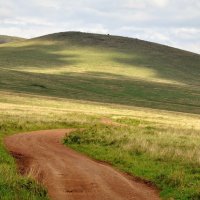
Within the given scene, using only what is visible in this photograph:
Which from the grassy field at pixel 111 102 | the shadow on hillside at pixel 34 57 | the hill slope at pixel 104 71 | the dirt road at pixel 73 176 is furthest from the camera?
the shadow on hillside at pixel 34 57

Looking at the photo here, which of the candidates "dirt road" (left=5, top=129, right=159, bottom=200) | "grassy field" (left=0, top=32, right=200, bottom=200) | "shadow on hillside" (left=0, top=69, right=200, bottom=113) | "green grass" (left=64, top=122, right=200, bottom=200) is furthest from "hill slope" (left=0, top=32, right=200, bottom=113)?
"dirt road" (left=5, top=129, right=159, bottom=200)

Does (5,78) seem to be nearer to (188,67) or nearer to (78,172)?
(188,67)

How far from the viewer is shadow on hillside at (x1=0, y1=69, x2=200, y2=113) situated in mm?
93500

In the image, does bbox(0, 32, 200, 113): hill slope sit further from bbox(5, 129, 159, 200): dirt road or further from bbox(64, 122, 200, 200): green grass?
bbox(5, 129, 159, 200): dirt road

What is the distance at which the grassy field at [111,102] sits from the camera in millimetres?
20547

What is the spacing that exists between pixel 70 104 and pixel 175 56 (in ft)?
339

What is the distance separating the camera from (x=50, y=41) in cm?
18762

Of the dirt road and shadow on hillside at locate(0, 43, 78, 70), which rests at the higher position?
shadow on hillside at locate(0, 43, 78, 70)

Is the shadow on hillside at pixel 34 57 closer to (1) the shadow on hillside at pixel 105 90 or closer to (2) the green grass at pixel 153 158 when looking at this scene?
(1) the shadow on hillside at pixel 105 90

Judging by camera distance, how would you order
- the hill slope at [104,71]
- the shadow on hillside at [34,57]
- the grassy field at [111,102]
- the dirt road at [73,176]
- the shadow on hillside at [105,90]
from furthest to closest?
the shadow on hillside at [34,57], the hill slope at [104,71], the shadow on hillside at [105,90], the grassy field at [111,102], the dirt road at [73,176]

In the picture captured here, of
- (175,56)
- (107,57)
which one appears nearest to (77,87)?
(107,57)

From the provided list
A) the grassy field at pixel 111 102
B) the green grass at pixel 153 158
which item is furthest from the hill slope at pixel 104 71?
the green grass at pixel 153 158

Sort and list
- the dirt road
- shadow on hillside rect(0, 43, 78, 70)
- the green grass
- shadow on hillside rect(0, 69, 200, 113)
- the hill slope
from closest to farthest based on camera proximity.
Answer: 1. the dirt road
2. the green grass
3. shadow on hillside rect(0, 69, 200, 113)
4. the hill slope
5. shadow on hillside rect(0, 43, 78, 70)

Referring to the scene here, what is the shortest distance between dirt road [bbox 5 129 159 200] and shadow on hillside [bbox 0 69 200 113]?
64.4 metres
